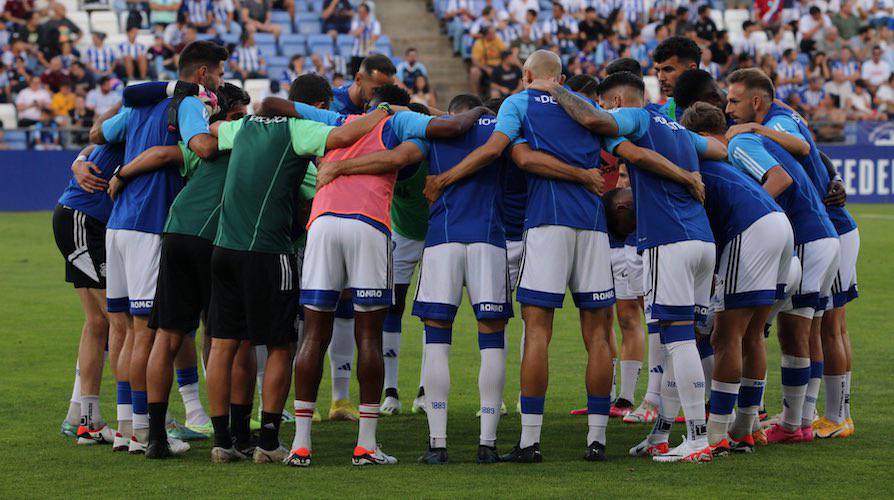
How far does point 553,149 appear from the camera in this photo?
7824 mm

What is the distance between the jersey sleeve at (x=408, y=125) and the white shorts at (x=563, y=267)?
0.91 metres

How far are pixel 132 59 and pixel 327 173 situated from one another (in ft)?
65.4

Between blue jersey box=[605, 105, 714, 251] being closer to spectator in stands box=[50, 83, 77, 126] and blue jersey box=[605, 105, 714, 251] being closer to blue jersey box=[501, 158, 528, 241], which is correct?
blue jersey box=[501, 158, 528, 241]

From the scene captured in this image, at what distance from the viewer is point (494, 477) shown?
7.32 meters

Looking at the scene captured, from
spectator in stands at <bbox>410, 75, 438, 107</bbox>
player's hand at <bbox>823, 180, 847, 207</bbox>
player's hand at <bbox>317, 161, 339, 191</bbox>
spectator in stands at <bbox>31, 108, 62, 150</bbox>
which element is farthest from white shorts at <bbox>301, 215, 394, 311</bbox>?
spectator in stands at <bbox>410, 75, 438, 107</bbox>

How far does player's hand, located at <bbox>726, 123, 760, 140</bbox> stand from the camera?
852cm

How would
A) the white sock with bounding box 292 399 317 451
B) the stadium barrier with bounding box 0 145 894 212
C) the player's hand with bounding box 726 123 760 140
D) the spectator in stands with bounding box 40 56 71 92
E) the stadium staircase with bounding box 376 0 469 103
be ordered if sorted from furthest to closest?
the stadium staircase with bounding box 376 0 469 103, the spectator in stands with bounding box 40 56 71 92, the stadium barrier with bounding box 0 145 894 212, the player's hand with bounding box 726 123 760 140, the white sock with bounding box 292 399 317 451

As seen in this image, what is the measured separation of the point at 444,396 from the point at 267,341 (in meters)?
1.13

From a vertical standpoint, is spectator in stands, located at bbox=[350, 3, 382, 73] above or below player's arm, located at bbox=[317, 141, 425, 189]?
above

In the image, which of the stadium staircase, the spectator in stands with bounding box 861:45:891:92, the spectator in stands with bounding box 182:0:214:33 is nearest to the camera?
the spectator in stands with bounding box 182:0:214:33

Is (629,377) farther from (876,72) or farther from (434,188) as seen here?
(876,72)

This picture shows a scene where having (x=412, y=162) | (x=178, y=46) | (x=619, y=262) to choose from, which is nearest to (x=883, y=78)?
(x=178, y=46)

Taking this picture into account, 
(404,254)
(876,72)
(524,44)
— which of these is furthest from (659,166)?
(876,72)

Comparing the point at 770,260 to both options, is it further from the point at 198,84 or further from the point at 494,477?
the point at 198,84
